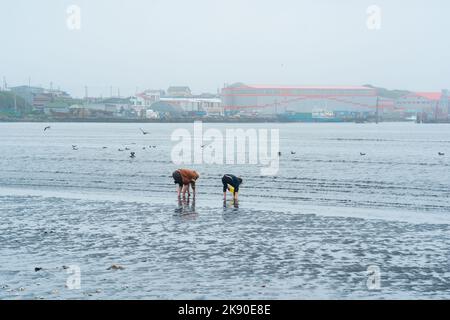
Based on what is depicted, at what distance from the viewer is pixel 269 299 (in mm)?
12547

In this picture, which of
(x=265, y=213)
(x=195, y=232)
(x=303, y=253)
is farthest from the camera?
(x=265, y=213)

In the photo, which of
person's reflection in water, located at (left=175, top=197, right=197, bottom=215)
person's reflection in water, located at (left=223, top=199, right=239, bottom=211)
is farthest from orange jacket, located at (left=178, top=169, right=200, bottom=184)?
person's reflection in water, located at (left=223, top=199, right=239, bottom=211)

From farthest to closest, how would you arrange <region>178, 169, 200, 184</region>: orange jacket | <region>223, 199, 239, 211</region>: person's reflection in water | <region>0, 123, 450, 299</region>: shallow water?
1. <region>178, 169, 200, 184</region>: orange jacket
2. <region>223, 199, 239, 211</region>: person's reflection in water
3. <region>0, 123, 450, 299</region>: shallow water

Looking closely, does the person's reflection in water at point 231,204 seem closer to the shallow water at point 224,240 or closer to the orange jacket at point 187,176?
the shallow water at point 224,240

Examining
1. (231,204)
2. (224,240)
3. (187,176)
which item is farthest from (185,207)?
(224,240)

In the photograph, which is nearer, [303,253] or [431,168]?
[303,253]

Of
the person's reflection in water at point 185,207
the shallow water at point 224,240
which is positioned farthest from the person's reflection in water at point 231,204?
the person's reflection in water at point 185,207

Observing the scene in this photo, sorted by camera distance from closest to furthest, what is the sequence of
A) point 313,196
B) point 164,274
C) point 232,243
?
point 164,274 < point 232,243 < point 313,196

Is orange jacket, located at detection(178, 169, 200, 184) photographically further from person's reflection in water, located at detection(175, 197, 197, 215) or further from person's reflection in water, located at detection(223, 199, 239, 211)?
person's reflection in water, located at detection(223, 199, 239, 211)

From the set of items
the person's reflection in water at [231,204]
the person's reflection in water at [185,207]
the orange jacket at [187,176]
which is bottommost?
the person's reflection in water at [231,204]

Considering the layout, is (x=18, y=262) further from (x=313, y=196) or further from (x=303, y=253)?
(x=313, y=196)

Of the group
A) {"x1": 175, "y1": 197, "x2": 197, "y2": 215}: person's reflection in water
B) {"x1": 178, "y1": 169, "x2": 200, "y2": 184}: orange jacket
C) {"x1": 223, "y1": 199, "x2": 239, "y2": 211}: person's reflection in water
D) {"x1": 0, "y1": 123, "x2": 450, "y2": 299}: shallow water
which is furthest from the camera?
{"x1": 178, "y1": 169, "x2": 200, "y2": 184}: orange jacket

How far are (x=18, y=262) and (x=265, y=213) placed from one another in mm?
10327
